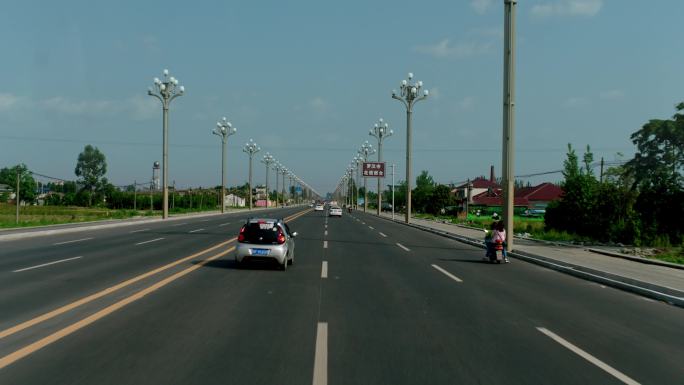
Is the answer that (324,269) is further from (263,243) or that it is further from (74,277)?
(74,277)

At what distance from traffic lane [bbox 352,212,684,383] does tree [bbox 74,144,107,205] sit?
441 feet

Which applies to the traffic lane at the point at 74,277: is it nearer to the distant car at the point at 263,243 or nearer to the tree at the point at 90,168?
the distant car at the point at 263,243

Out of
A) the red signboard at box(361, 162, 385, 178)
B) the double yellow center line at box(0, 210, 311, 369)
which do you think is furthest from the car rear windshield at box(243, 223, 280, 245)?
the red signboard at box(361, 162, 385, 178)

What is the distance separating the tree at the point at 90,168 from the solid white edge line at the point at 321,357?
141 metres

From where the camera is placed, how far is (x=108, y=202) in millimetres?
116375

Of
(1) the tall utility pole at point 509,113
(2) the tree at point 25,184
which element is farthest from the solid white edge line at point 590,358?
(2) the tree at point 25,184

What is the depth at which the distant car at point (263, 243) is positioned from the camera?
15250mm

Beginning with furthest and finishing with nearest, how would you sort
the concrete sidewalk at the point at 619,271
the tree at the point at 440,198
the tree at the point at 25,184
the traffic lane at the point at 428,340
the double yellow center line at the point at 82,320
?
the tree at the point at 25,184
the tree at the point at 440,198
the concrete sidewalk at the point at 619,271
the double yellow center line at the point at 82,320
the traffic lane at the point at 428,340

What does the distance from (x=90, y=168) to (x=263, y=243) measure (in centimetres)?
13434

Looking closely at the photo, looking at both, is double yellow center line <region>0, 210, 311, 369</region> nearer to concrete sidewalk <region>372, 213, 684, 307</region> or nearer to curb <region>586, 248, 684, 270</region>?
concrete sidewalk <region>372, 213, 684, 307</region>

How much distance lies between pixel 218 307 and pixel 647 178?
113ft

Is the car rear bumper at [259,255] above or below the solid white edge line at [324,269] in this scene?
above

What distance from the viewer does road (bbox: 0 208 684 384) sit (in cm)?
619

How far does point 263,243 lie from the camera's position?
15.5 metres
